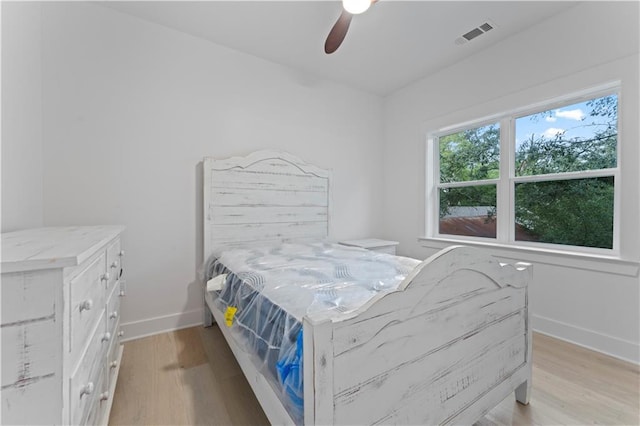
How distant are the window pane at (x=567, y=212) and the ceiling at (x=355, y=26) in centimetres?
138

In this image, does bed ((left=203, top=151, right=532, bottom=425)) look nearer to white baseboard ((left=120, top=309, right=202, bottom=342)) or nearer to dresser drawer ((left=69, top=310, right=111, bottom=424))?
dresser drawer ((left=69, top=310, right=111, bottom=424))

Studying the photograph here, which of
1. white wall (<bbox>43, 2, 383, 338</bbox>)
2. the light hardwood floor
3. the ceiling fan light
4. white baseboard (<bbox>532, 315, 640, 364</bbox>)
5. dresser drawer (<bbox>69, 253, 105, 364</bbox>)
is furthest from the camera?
white wall (<bbox>43, 2, 383, 338</bbox>)

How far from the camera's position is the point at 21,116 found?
1.57 meters

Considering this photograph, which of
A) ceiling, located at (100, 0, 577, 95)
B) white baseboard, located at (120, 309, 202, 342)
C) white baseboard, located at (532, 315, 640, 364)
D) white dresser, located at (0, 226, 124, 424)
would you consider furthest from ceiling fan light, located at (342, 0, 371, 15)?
white baseboard, located at (532, 315, 640, 364)

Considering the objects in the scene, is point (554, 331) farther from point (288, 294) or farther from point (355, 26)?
point (355, 26)

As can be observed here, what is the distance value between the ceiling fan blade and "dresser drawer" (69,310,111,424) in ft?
6.39

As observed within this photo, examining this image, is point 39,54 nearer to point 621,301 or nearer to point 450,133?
point 450,133

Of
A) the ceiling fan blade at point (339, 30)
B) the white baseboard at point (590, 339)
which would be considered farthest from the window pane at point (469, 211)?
the ceiling fan blade at point (339, 30)

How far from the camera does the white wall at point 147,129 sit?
1.95 metres

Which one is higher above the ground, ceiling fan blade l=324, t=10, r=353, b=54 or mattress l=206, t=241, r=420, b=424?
ceiling fan blade l=324, t=10, r=353, b=54

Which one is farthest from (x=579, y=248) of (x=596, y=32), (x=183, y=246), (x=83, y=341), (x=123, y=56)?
(x=123, y=56)

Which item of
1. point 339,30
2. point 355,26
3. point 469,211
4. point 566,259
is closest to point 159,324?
point 339,30

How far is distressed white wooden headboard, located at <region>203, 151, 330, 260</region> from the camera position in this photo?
240 centimetres

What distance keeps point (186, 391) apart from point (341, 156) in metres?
2.70
